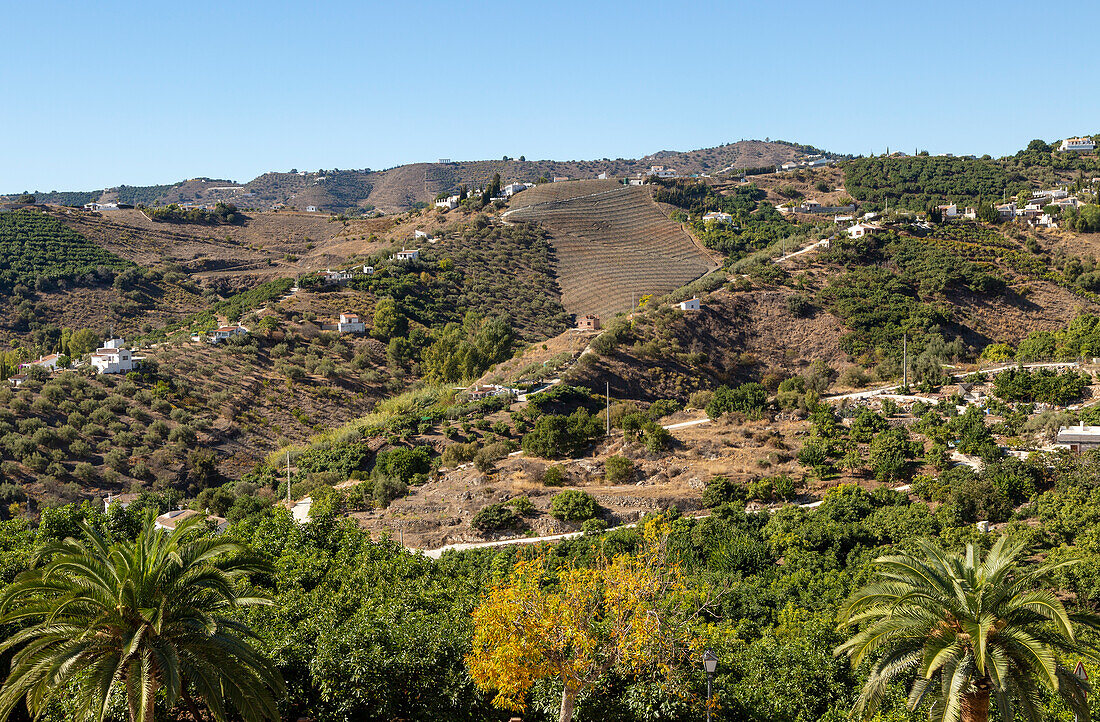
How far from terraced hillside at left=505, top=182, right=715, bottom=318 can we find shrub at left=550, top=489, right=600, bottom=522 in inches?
1609

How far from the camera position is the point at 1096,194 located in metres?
74.0

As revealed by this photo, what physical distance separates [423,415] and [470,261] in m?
35.2

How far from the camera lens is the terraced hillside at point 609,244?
237 feet

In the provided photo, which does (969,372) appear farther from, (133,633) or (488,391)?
(133,633)

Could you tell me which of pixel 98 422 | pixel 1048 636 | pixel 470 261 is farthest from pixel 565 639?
pixel 470 261

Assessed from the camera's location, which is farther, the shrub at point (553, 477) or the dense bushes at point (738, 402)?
the dense bushes at point (738, 402)

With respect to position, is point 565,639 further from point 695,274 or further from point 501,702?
point 695,274

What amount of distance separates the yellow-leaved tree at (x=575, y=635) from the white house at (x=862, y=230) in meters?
55.8

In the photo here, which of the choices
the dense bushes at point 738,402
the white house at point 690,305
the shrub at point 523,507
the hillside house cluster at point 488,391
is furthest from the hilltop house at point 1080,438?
the white house at point 690,305

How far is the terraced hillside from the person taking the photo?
7212 centimetres

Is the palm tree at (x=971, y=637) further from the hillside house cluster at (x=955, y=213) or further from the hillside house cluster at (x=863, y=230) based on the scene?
the hillside house cluster at (x=955, y=213)

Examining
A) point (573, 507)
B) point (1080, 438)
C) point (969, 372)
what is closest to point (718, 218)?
point (969, 372)

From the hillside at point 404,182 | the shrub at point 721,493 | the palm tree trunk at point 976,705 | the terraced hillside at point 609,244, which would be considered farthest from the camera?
the hillside at point 404,182

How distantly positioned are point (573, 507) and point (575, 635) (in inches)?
669
